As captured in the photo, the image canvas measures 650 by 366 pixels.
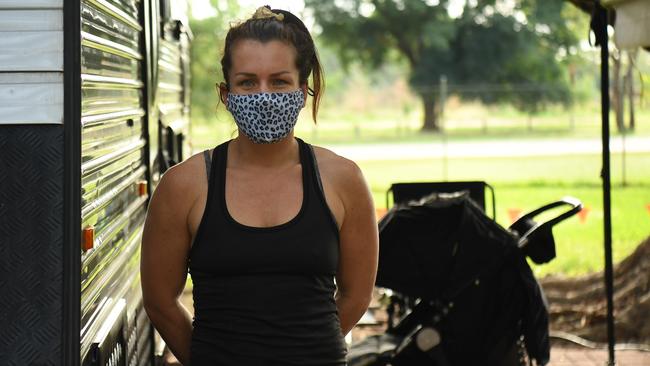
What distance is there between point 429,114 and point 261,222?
3424 cm

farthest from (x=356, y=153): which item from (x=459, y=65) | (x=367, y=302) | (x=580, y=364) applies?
(x=367, y=302)

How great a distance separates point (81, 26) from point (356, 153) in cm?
2906

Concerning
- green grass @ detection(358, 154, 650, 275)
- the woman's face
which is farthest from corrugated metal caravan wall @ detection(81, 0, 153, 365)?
green grass @ detection(358, 154, 650, 275)

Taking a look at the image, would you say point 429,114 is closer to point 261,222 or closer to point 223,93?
point 223,93

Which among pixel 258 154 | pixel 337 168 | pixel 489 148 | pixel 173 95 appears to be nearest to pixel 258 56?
pixel 258 154

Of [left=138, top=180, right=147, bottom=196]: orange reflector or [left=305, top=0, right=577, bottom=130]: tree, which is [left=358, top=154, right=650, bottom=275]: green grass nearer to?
[left=138, top=180, right=147, bottom=196]: orange reflector

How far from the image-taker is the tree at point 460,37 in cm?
4806

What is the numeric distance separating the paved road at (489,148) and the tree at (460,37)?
12088 millimetres

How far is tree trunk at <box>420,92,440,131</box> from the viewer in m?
36.2

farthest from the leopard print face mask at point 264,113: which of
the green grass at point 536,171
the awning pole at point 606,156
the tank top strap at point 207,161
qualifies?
the awning pole at point 606,156

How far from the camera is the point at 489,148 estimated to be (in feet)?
108

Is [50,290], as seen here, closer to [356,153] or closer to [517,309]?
[517,309]

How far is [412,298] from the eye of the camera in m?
5.96

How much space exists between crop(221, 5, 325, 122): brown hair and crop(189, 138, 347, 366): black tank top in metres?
0.34
